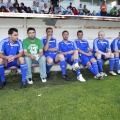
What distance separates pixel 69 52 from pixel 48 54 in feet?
1.87

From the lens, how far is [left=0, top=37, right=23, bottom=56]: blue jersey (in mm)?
5698

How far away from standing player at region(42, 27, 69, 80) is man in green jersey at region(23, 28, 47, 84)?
32 centimetres

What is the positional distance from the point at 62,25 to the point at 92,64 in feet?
5.49

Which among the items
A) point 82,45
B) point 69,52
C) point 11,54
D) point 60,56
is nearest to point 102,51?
point 82,45

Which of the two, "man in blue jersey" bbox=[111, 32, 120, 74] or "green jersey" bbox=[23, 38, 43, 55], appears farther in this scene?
"man in blue jersey" bbox=[111, 32, 120, 74]

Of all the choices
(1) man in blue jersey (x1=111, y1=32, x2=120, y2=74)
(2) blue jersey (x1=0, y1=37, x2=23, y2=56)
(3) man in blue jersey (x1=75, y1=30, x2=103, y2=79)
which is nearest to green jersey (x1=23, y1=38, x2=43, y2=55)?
(2) blue jersey (x1=0, y1=37, x2=23, y2=56)

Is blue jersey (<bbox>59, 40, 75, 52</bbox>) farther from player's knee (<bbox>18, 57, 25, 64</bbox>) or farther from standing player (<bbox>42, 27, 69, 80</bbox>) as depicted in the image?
player's knee (<bbox>18, 57, 25, 64</bbox>)

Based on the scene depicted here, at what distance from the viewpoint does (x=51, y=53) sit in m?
6.43

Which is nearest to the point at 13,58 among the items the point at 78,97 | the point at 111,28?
the point at 78,97

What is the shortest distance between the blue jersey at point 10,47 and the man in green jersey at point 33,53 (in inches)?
7.5

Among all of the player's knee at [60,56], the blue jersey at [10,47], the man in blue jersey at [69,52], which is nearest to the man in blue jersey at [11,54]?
the blue jersey at [10,47]

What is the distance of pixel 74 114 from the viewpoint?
13.0ft

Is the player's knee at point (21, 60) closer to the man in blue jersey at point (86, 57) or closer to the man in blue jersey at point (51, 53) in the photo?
the man in blue jersey at point (51, 53)

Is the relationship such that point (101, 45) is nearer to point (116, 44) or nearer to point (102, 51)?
point (102, 51)
